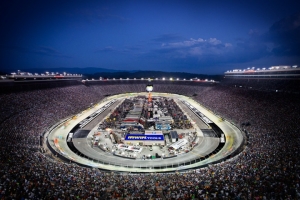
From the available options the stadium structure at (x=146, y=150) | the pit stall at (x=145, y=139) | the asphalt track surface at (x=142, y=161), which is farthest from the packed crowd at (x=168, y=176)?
the pit stall at (x=145, y=139)

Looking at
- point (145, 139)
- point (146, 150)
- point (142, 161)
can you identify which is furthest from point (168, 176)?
point (145, 139)

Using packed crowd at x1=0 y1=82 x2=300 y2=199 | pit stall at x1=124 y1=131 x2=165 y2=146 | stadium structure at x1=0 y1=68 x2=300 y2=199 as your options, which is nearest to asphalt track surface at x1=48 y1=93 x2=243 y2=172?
stadium structure at x1=0 y1=68 x2=300 y2=199

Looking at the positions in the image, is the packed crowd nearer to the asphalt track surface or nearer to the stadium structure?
the stadium structure

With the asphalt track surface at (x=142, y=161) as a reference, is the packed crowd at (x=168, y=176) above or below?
above

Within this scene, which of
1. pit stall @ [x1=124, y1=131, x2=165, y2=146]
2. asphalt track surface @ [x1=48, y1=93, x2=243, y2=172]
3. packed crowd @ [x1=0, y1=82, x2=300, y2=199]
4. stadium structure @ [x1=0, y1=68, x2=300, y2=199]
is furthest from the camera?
pit stall @ [x1=124, y1=131, x2=165, y2=146]

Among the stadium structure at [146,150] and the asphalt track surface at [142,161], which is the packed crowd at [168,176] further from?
the asphalt track surface at [142,161]

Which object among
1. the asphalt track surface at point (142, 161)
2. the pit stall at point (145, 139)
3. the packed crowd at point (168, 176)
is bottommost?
the asphalt track surface at point (142, 161)

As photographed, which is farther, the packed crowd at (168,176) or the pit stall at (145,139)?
the pit stall at (145,139)

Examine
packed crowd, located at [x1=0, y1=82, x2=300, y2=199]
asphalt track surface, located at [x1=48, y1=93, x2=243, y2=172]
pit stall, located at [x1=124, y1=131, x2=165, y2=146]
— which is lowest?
asphalt track surface, located at [x1=48, y1=93, x2=243, y2=172]

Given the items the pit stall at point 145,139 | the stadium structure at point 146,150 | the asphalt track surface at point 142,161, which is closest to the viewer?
the stadium structure at point 146,150
